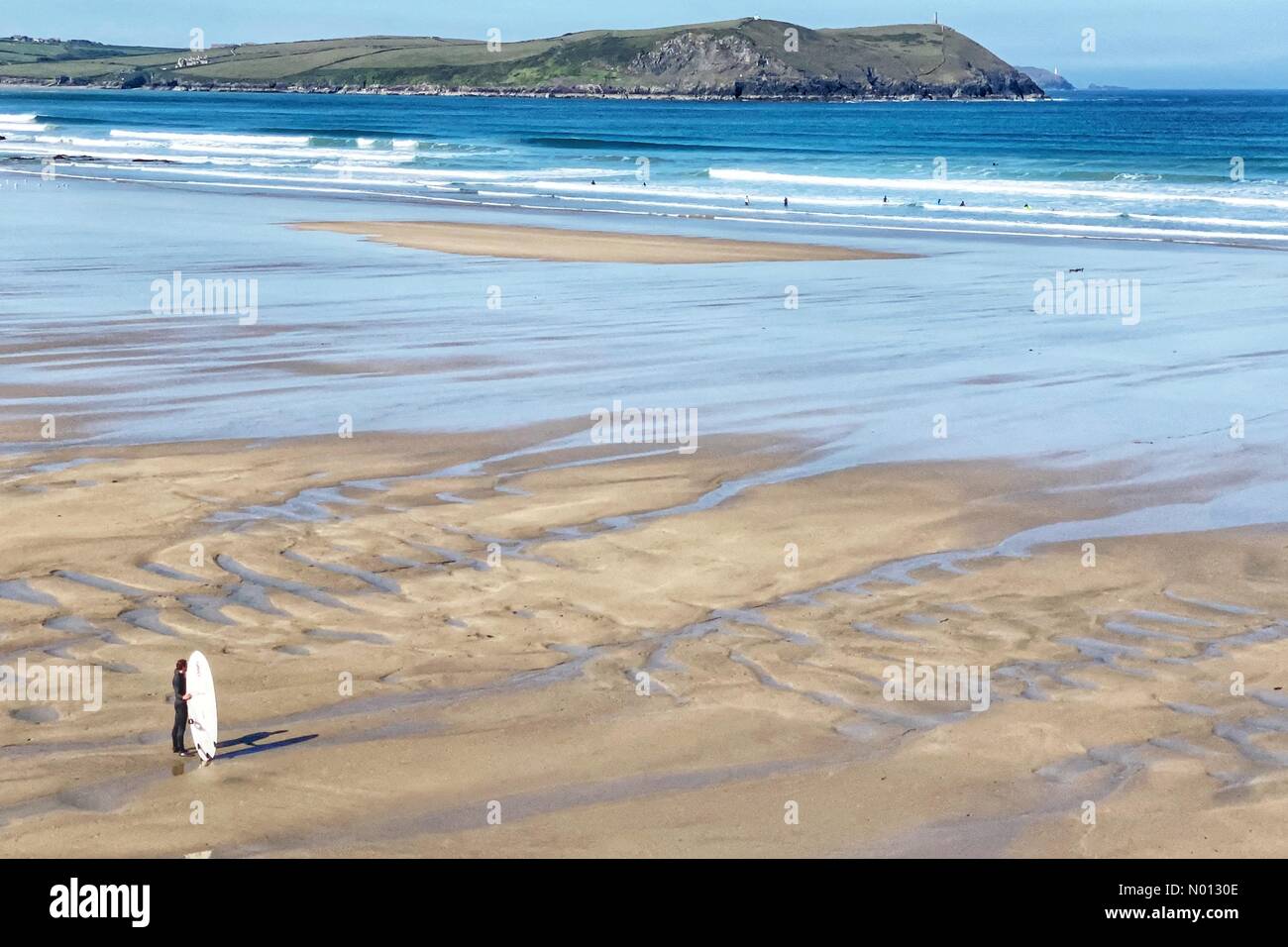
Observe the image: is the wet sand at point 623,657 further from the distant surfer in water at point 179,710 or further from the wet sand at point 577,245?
the wet sand at point 577,245

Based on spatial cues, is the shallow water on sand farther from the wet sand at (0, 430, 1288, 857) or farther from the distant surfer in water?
the distant surfer in water

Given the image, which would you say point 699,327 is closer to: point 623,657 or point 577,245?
point 577,245

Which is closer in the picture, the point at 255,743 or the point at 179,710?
the point at 179,710

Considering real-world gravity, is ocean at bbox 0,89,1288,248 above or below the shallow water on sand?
above

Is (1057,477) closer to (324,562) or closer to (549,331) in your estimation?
(324,562)

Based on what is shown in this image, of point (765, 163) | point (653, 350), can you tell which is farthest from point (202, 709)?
point (765, 163)

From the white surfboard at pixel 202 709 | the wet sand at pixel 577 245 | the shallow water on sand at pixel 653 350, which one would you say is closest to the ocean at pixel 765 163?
the wet sand at pixel 577 245

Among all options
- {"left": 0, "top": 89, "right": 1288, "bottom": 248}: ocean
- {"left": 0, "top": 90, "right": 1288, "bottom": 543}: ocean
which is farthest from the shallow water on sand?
{"left": 0, "top": 89, "right": 1288, "bottom": 248}: ocean
